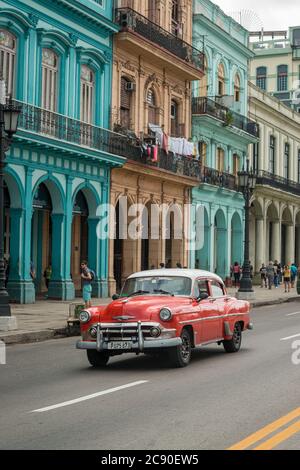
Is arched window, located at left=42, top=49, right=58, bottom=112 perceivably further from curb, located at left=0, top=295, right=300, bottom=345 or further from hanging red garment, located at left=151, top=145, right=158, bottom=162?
curb, located at left=0, top=295, right=300, bottom=345

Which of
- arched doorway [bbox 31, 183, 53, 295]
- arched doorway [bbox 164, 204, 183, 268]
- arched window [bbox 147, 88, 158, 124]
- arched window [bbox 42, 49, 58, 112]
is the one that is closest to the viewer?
arched window [bbox 42, 49, 58, 112]

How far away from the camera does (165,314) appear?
39.9 feet

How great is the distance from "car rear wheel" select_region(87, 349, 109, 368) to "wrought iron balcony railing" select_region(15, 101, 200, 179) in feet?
45.3

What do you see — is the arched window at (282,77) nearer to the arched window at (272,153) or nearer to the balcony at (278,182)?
the balcony at (278,182)

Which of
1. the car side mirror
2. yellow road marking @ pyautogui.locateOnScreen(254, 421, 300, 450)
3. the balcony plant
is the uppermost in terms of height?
the balcony plant

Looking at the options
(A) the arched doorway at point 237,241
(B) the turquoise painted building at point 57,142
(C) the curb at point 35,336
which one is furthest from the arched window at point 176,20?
(C) the curb at point 35,336

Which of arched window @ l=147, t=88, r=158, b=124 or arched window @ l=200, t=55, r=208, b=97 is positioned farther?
arched window @ l=200, t=55, r=208, b=97

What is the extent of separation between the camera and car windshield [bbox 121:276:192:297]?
1339 cm

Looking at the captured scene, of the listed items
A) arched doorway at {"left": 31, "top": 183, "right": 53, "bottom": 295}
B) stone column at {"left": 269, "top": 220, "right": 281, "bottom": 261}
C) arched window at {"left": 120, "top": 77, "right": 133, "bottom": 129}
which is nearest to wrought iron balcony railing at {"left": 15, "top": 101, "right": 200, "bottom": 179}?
arched window at {"left": 120, "top": 77, "right": 133, "bottom": 129}

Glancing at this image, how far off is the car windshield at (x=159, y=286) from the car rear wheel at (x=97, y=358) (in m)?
1.22

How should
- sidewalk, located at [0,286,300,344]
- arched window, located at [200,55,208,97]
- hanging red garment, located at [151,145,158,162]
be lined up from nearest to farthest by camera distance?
sidewalk, located at [0,286,300,344] < hanging red garment, located at [151,145,158,162] < arched window, located at [200,55,208,97]

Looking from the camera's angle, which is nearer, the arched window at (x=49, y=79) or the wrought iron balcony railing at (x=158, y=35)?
the arched window at (x=49, y=79)

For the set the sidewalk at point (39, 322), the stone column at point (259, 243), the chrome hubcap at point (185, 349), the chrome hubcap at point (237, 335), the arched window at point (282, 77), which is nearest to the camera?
the chrome hubcap at point (185, 349)

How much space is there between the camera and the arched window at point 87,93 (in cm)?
3030
